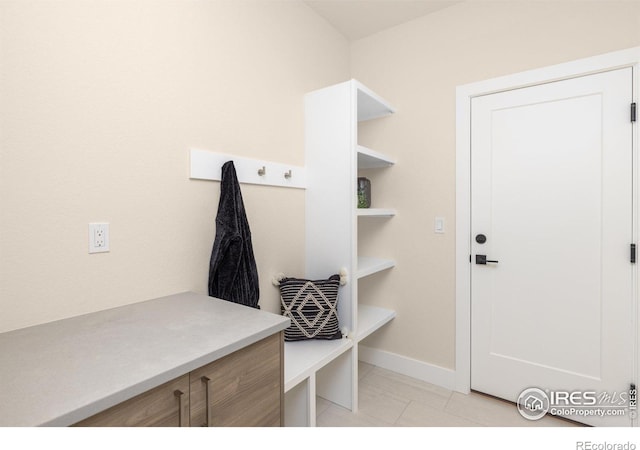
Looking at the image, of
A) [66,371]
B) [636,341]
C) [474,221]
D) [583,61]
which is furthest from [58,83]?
[636,341]

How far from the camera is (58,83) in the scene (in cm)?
107

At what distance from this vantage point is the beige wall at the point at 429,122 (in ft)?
6.13

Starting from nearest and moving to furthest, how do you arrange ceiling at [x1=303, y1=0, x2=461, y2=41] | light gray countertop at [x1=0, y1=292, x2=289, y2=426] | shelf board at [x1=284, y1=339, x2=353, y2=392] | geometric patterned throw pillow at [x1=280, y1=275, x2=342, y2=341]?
light gray countertop at [x1=0, y1=292, x2=289, y2=426]
shelf board at [x1=284, y1=339, x2=353, y2=392]
geometric patterned throw pillow at [x1=280, y1=275, x2=342, y2=341]
ceiling at [x1=303, y1=0, x2=461, y2=41]

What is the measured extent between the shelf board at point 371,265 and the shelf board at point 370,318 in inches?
13.3

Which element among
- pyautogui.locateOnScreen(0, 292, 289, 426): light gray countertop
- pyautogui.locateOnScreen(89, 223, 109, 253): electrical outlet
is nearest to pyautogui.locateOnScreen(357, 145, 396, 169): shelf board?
pyautogui.locateOnScreen(0, 292, 289, 426): light gray countertop

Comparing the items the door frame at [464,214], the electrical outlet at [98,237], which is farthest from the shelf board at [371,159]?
the electrical outlet at [98,237]

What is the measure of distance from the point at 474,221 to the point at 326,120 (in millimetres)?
1166

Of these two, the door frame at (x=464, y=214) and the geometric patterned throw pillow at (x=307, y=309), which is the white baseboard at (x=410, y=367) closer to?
the door frame at (x=464, y=214)

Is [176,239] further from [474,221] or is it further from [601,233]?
[601,233]

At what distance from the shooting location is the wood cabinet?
2.42 ft

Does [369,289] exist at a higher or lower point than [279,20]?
lower

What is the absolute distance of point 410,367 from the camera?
2.33 meters

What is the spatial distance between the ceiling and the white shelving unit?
2.10 ft

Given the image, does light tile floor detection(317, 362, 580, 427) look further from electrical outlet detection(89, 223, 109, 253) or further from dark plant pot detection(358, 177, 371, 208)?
electrical outlet detection(89, 223, 109, 253)
